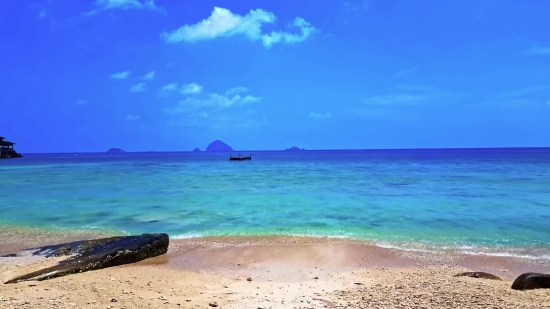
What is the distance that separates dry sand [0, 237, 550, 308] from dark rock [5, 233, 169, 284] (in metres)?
0.28

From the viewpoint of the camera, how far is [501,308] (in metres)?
5.06

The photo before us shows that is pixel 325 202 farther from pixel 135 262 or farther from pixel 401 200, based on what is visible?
pixel 135 262

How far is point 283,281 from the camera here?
6980 mm

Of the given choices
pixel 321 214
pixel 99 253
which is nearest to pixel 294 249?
pixel 99 253

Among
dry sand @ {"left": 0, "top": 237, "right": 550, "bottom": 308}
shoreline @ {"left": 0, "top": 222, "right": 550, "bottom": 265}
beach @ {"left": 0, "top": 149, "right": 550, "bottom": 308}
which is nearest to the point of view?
dry sand @ {"left": 0, "top": 237, "right": 550, "bottom": 308}

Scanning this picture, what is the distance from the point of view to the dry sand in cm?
533

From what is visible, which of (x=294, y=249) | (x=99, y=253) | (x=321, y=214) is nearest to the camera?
(x=99, y=253)

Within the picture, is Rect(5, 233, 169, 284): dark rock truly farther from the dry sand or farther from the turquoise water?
the turquoise water

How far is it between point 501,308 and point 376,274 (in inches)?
103

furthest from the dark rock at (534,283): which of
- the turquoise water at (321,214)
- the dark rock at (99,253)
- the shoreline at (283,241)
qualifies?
the dark rock at (99,253)

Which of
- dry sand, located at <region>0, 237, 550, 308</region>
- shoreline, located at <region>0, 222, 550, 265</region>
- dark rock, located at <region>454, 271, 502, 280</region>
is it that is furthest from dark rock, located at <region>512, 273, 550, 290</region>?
shoreline, located at <region>0, 222, 550, 265</region>

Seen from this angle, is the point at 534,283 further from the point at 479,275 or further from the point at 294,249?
the point at 294,249

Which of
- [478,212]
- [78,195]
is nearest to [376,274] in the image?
[478,212]

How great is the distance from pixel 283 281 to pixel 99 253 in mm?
4047
